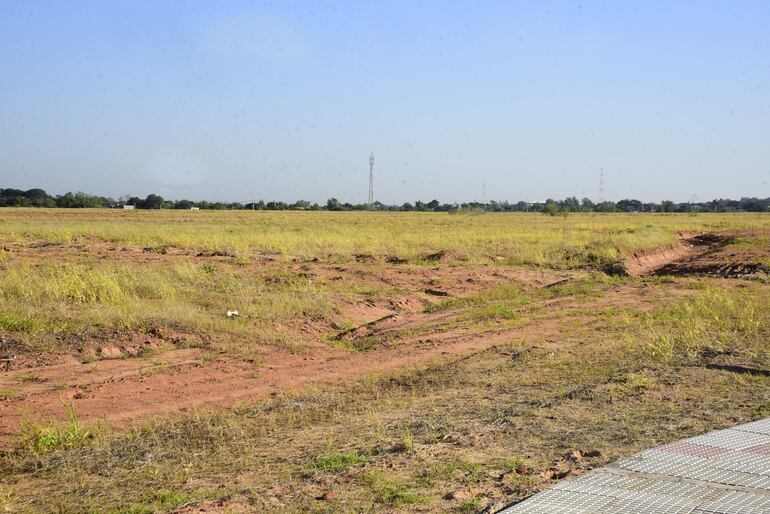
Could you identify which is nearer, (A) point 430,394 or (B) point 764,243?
(A) point 430,394

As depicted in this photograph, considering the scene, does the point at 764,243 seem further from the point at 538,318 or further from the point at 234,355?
the point at 234,355

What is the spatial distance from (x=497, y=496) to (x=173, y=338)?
713 cm

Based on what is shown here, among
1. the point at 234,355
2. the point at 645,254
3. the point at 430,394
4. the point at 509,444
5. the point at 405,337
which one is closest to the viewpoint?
the point at 509,444

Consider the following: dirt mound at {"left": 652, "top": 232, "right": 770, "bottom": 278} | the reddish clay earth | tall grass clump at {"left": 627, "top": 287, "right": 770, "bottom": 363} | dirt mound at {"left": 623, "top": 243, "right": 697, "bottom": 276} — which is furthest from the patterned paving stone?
dirt mound at {"left": 623, "top": 243, "right": 697, "bottom": 276}

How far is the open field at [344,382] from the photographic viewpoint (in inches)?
206

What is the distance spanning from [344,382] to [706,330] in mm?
5489

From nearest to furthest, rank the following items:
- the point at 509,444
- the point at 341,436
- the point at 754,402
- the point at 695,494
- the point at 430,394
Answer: the point at 695,494 → the point at 509,444 → the point at 341,436 → the point at 754,402 → the point at 430,394

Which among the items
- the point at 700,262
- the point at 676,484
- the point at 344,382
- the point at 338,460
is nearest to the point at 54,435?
the point at 338,460

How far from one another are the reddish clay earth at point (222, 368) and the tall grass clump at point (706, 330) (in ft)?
4.67

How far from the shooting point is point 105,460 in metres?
5.96

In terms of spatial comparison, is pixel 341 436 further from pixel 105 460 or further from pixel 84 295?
pixel 84 295

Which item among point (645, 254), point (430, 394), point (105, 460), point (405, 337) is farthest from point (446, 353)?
point (645, 254)

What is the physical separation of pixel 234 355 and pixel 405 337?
2762mm

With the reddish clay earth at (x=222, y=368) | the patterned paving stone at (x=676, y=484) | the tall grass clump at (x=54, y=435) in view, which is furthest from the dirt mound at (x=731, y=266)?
the tall grass clump at (x=54, y=435)
